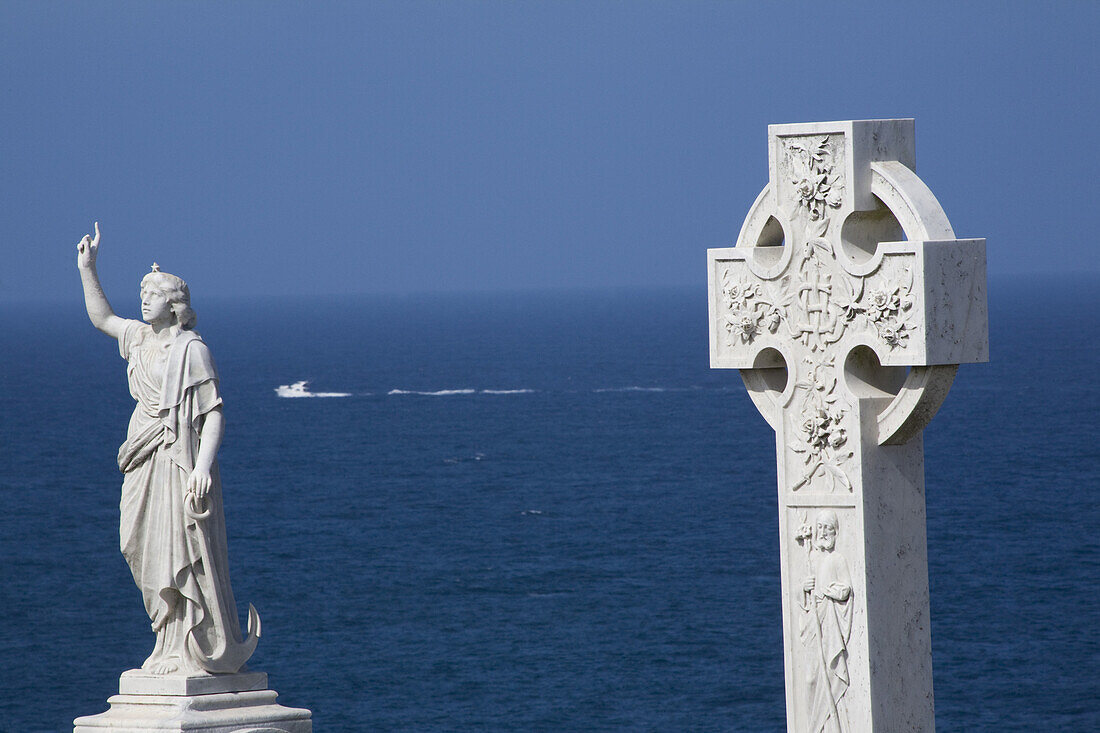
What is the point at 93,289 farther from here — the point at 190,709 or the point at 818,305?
the point at 818,305

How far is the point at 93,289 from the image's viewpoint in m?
11.4

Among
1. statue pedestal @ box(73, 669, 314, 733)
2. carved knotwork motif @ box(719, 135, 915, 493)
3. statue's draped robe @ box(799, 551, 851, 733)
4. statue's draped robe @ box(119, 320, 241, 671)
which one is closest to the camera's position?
carved knotwork motif @ box(719, 135, 915, 493)

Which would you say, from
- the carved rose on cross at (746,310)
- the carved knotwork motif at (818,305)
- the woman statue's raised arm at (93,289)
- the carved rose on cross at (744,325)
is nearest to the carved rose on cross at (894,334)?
the carved knotwork motif at (818,305)

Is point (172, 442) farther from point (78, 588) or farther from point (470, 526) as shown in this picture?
point (470, 526)

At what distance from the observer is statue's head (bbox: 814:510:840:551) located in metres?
9.07

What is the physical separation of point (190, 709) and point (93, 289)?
2.44 metres

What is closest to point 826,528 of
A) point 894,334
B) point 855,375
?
point 855,375

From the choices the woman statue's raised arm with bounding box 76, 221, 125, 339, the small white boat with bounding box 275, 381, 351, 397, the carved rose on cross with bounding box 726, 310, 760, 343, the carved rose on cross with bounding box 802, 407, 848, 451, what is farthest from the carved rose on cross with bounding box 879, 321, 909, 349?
the small white boat with bounding box 275, 381, 351, 397

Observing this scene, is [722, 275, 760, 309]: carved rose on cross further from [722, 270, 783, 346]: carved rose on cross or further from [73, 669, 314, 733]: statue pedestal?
[73, 669, 314, 733]: statue pedestal

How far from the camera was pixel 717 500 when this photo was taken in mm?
86312

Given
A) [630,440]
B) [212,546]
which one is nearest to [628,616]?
[630,440]

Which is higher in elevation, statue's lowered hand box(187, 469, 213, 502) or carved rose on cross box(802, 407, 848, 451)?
carved rose on cross box(802, 407, 848, 451)

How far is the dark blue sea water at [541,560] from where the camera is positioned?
189ft

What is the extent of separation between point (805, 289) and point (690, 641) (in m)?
55.5
